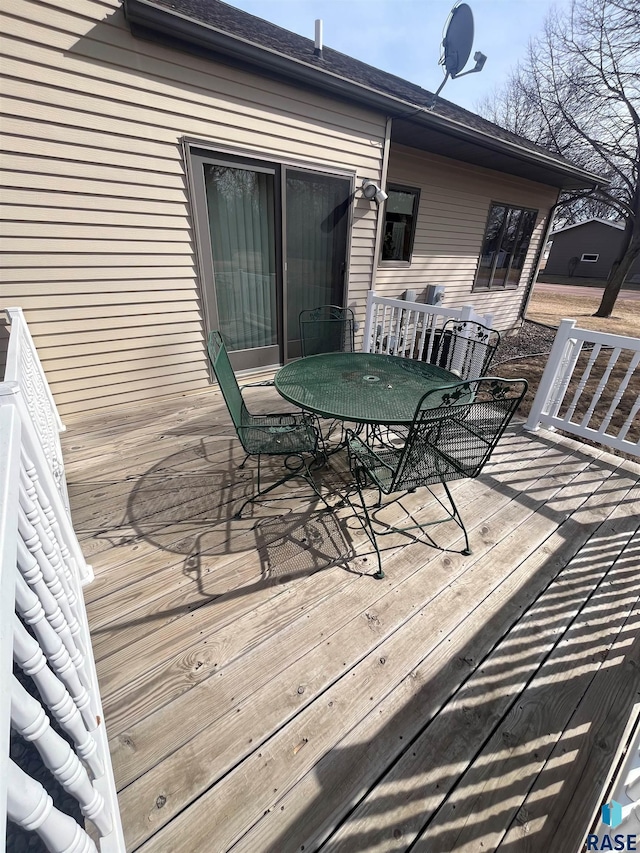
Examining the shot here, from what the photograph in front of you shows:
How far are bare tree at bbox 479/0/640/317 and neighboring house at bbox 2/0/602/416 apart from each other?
6.45m

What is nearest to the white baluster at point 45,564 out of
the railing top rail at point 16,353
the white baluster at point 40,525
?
the white baluster at point 40,525

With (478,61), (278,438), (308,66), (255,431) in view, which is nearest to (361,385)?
(278,438)

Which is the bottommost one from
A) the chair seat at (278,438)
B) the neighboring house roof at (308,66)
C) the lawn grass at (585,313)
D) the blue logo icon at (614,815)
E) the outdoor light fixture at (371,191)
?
the lawn grass at (585,313)

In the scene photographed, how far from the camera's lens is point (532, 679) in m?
1.36

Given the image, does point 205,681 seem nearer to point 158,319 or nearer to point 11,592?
point 11,592

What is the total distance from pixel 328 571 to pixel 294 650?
42 cm

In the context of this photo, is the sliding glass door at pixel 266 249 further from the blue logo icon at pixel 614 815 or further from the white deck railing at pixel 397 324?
the blue logo icon at pixel 614 815

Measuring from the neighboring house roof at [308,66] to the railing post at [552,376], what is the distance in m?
2.91

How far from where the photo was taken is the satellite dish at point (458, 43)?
11.6 feet

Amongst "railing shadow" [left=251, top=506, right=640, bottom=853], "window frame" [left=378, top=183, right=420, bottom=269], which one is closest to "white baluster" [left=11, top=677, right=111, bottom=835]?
"railing shadow" [left=251, top=506, right=640, bottom=853]

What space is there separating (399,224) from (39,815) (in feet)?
20.7

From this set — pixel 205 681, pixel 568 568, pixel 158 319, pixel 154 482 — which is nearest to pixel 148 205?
pixel 158 319

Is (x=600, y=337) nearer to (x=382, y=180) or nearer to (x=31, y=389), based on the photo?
(x=382, y=180)

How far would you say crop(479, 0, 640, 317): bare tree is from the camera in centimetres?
843
